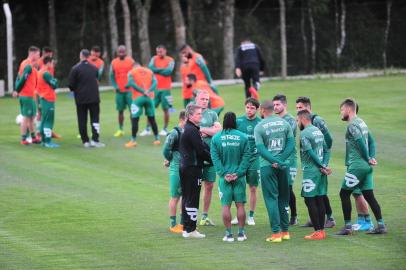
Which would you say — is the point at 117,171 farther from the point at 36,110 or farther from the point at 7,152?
the point at 36,110

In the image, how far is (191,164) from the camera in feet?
42.7

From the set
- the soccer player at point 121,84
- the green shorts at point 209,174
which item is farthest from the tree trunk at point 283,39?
the green shorts at point 209,174

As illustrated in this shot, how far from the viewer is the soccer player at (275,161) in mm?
12523

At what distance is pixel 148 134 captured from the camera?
24.1 meters

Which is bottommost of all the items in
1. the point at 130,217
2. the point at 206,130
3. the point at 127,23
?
the point at 130,217

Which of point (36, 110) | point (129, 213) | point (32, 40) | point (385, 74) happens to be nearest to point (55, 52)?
point (32, 40)

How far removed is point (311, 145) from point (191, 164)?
63.8 inches

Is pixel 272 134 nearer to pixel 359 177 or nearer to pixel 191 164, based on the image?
pixel 191 164

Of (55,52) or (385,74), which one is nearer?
(385,74)

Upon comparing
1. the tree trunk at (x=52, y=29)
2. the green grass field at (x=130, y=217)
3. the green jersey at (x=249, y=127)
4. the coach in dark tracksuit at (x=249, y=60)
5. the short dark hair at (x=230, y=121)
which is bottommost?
the green grass field at (x=130, y=217)

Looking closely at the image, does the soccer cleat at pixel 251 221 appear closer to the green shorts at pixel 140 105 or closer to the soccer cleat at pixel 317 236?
the soccer cleat at pixel 317 236

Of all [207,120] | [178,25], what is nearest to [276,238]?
[207,120]

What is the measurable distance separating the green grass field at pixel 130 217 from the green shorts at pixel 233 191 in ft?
1.87

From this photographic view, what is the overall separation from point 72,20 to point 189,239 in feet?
107
